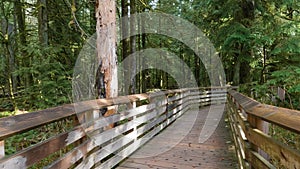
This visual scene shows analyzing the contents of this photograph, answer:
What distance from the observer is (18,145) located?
179 inches

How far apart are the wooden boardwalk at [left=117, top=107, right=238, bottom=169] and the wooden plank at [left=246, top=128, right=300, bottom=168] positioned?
165cm

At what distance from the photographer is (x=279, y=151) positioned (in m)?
1.41

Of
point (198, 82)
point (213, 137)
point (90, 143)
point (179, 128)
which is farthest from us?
point (198, 82)

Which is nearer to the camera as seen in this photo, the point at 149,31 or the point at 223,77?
→ the point at 149,31

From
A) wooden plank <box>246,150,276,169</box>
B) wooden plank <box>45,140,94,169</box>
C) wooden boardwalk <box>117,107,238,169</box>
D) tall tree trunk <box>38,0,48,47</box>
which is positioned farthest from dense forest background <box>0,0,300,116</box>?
wooden plank <box>246,150,276,169</box>

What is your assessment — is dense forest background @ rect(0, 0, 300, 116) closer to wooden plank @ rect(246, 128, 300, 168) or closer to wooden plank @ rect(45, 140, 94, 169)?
wooden plank @ rect(45, 140, 94, 169)

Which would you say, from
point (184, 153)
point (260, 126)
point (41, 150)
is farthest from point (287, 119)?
point (184, 153)

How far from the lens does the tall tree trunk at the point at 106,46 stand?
3.71 meters

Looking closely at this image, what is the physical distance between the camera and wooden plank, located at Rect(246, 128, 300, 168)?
120 cm

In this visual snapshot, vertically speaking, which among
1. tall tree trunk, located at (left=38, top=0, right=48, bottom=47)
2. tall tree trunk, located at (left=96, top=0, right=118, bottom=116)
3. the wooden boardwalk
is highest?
tall tree trunk, located at (left=38, top=0, right=48, bottom=47)

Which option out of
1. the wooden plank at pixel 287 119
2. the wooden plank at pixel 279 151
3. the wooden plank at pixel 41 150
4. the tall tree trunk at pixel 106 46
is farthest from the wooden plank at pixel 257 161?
the tall tree trunk at pixel 106 46

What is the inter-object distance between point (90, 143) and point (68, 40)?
663cm

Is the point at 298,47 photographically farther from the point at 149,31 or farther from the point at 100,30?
the point at 149,31

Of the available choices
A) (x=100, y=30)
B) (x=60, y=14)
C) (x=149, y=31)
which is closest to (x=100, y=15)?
(x=100, y=30)
